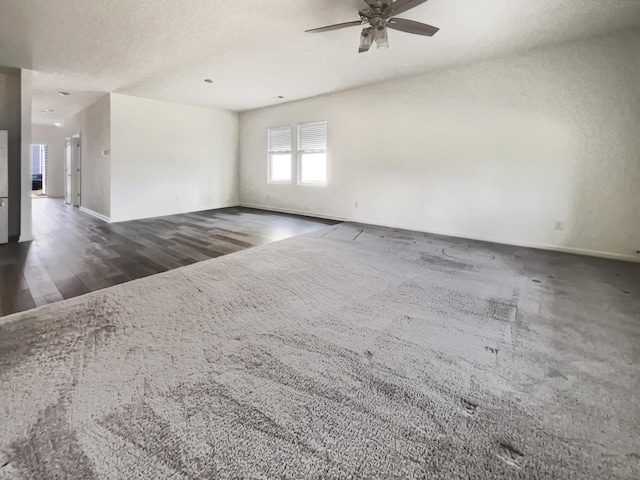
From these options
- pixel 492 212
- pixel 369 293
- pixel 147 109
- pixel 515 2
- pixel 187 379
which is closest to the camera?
pixel 187 379

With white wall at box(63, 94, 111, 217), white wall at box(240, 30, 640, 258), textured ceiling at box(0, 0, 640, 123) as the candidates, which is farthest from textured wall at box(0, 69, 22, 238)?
white wall at box(240, 30, 640, 258)

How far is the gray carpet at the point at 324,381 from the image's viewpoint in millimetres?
1227

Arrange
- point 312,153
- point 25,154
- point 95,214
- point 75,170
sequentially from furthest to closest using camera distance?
point 75,170 → point 312,153 → point 95,214 → point 25,154

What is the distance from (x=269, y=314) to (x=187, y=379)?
875 millimetres

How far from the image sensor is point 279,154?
320 inches

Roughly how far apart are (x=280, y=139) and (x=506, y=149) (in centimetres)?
512

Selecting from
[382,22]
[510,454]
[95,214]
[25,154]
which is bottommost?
[510,454]

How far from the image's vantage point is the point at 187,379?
169cm

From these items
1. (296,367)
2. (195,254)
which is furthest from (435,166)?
(296,367)

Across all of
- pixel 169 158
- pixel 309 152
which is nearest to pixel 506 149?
pixel 309 152

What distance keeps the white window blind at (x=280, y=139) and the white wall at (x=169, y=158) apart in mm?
1357

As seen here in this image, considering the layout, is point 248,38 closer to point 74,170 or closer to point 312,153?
point 312,153

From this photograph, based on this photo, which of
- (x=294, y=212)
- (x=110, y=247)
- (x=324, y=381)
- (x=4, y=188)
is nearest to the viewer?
(x=324, y=381)

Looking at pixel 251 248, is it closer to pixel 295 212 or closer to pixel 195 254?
pixel 195 254
